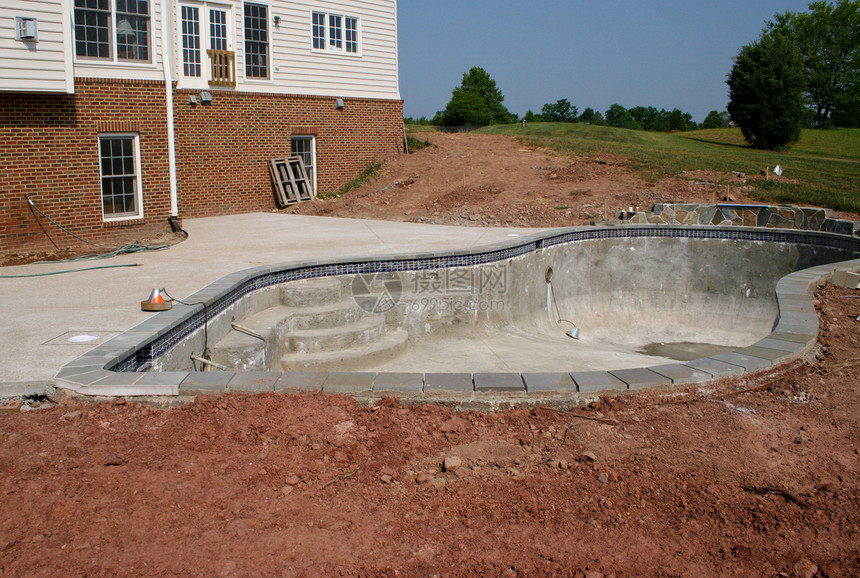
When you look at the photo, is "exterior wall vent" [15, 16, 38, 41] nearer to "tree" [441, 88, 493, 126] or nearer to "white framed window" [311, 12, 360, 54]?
"white framed window" [311, 12, 360, 54]

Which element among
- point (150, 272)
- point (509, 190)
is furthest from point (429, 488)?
point (509, 190)

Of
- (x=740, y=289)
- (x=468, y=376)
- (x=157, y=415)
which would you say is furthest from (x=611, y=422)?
(x=740, y=289)

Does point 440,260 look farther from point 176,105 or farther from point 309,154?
point 309,154

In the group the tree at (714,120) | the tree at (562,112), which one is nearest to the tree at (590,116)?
the tree at (562,112)

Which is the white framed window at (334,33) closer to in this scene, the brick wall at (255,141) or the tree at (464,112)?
the brick wall at (255,141)

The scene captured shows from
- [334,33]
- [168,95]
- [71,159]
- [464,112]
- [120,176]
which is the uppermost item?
[464,112]

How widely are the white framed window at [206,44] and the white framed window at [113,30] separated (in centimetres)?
337

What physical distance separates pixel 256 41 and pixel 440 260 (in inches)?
400

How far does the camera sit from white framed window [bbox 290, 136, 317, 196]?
19.1 meters

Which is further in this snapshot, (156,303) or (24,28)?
(24,28)

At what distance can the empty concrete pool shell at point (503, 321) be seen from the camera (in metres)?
5.42

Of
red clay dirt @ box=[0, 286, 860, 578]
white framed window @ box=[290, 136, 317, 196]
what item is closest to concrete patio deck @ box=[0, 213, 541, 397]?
red clay dirt @ box=[0, 286, 860, 578]

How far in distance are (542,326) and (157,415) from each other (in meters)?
7.85

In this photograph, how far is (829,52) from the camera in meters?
68.2
